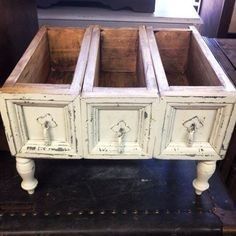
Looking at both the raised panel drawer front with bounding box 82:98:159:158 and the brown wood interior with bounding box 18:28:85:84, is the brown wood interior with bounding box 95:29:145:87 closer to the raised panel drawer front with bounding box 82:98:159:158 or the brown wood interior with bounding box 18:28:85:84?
the brown wood interior with bounding box 18:28:85:84

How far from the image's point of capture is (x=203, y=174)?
2.12 feet

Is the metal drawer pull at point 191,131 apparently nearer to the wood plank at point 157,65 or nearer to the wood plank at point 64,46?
the wood plank at point 157,65

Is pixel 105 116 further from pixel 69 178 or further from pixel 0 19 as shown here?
pixel 0 19

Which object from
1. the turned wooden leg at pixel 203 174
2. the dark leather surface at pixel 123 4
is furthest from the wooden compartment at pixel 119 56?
the dark leather surface at pixel 123 4

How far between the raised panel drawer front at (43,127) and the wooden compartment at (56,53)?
0.10m

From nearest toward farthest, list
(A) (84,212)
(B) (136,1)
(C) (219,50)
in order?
(A) (84,212) → (C) (219,50) → (B) (136,1)

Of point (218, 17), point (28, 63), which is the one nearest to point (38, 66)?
point (28, 63)

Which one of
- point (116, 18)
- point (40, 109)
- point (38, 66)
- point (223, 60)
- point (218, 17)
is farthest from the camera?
point (218, 17)

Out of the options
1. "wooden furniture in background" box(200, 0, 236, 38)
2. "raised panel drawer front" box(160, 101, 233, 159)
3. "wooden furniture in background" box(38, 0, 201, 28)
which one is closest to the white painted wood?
"raised panel drawer front" box(160, 101, 233, 159)

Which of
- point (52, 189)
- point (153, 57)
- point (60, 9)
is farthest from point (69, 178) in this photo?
point (60, 9)

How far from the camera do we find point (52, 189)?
0.71m

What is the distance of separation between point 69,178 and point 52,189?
0.05 meters

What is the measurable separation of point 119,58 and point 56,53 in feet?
0.55

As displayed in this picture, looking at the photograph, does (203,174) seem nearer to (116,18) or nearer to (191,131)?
(191,131)
